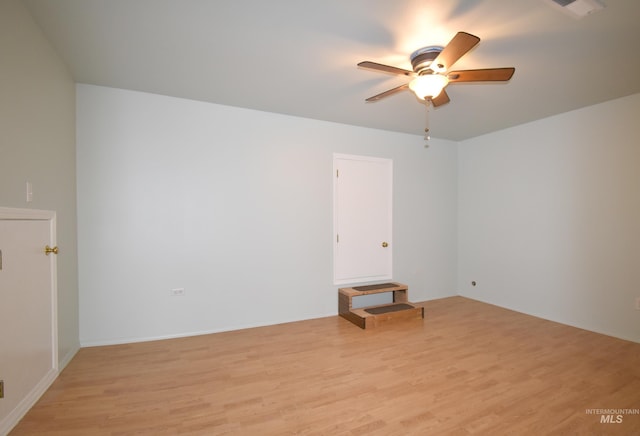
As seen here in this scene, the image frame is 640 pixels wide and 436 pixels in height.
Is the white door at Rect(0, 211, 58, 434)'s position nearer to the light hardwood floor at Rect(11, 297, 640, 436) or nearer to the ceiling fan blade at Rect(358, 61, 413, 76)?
the light hardwood floor at Rect(11, 297, 640, 436)

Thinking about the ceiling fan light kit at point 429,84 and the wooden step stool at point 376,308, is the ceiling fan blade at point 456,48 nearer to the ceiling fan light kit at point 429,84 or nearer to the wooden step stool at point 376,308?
the ceiling fan light kit at point 429,84

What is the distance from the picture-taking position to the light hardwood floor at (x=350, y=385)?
1836mm

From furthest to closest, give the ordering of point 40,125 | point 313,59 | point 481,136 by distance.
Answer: point 481,136, point 313,59, point 40,125

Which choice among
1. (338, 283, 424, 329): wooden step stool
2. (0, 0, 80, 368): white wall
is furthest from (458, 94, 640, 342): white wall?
(0, 0, 80, 368): white wall

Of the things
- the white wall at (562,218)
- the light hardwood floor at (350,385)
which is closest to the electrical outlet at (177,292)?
the light hardwood floor at (350,385)

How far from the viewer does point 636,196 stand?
10.1 feet

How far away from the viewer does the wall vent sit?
1.61 meters

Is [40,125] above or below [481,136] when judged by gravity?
below

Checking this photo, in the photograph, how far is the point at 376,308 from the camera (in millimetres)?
3916

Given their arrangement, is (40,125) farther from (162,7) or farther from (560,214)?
(560,214)

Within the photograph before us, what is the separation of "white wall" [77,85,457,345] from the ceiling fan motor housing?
6.01ft

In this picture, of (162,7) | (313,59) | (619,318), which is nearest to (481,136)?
(619,318)

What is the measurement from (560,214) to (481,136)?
1.67 meters

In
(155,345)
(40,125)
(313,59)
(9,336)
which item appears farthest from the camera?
(155,345)
